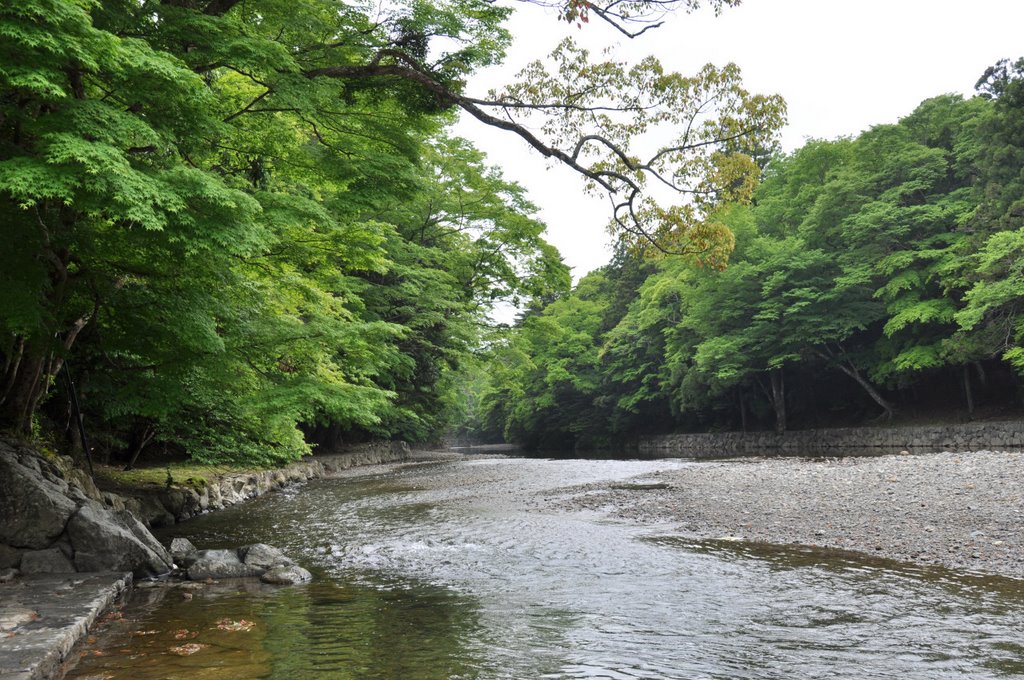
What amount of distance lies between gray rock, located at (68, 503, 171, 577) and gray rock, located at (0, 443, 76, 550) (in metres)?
0.16

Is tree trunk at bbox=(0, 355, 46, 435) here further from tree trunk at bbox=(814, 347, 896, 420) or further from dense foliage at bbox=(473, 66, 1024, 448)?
tree trunk at bbox=(814, 347, 896, 420)

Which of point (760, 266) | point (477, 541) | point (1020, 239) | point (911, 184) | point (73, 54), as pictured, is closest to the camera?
point (73, 54)

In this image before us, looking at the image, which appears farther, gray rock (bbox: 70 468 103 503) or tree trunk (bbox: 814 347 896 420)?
tree trunk (bbox: 814 347 896 420)

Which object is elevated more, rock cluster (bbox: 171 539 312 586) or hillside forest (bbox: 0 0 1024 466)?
hillside forest (bbox: 0 0 1024 466)

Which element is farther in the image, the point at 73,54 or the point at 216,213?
the point at 216,213

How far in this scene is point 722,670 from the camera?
4.47 meters

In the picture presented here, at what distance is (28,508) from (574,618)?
5.85 meters

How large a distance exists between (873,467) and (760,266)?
61.5ft

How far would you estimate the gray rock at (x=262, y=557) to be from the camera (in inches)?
311

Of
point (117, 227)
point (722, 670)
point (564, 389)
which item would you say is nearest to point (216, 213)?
point (117, 227)

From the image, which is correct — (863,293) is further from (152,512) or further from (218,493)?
(152,512)

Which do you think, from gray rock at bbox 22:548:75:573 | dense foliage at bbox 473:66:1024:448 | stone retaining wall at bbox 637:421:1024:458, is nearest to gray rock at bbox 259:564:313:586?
gray rock at bbox 22:548:75:573

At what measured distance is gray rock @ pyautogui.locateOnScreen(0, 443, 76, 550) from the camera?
6973 mm

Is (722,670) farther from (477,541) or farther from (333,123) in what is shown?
(333,123)
